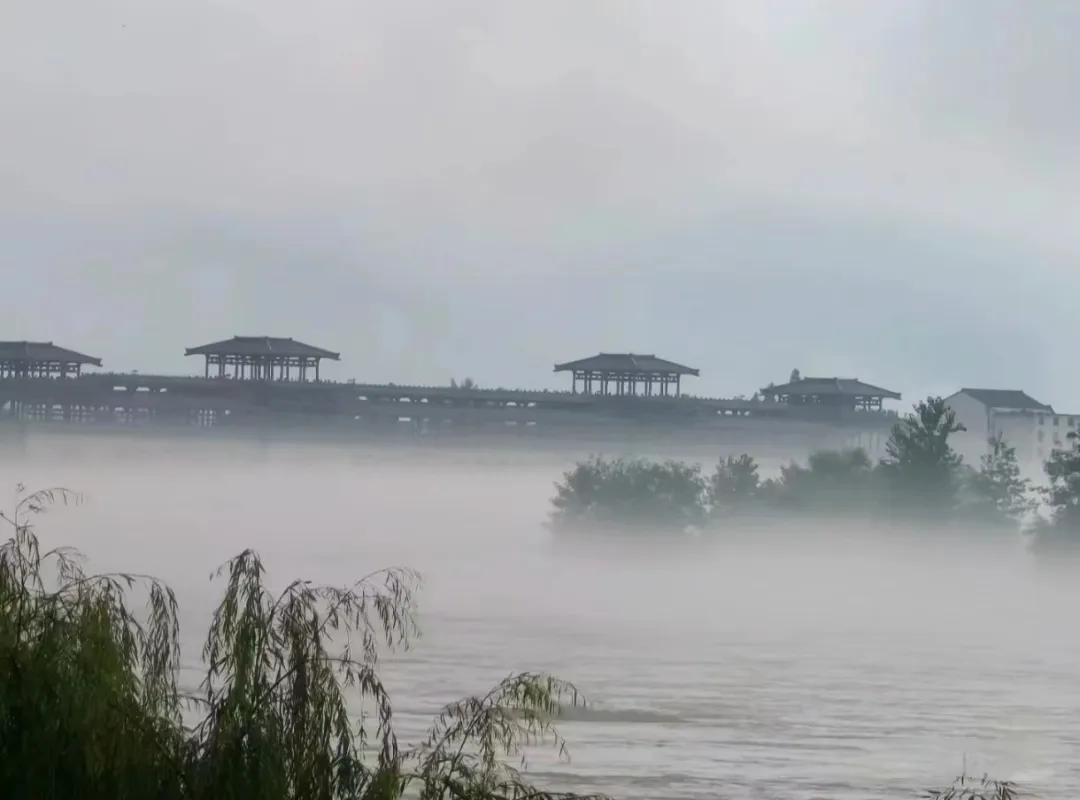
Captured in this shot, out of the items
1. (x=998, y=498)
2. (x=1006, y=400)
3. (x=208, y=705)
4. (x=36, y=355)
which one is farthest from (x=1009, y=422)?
(x=208, y=705)

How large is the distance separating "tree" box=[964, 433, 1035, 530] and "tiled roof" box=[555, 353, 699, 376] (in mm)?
11169

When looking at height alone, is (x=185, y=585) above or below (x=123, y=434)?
below

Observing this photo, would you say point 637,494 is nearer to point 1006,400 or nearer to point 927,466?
point 927,466

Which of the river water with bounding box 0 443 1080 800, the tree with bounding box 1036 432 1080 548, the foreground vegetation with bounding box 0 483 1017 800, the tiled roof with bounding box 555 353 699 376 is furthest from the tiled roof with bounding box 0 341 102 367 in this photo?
the foreground vegetation with bounding box 0 483 1017 800

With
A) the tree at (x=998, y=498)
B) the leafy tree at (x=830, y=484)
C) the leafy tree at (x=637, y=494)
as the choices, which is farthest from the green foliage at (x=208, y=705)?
the tree at (x=998, y=498)

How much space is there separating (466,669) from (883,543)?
13015 millimetres

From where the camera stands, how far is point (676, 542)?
111 feet

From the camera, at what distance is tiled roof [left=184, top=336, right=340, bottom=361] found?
40938 millimetres

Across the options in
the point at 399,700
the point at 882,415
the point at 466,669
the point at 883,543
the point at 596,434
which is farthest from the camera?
the point at 882,415

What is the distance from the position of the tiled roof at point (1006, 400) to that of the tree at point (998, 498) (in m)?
9.73

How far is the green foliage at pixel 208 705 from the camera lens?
4777 mm

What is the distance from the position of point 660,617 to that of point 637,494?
3.26m

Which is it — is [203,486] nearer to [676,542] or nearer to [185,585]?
[185,585]

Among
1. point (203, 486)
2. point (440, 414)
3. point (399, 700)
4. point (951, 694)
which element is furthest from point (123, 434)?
point (951, 694)
